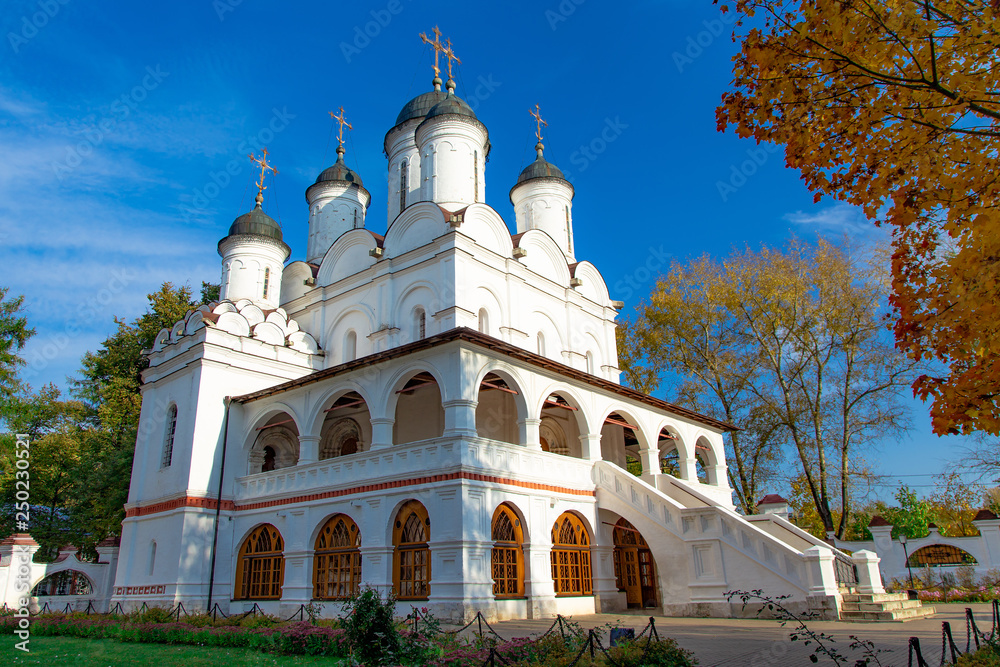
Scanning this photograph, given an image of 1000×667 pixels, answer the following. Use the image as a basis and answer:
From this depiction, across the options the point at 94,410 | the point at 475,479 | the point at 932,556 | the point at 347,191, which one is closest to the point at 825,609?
the point at 475,479

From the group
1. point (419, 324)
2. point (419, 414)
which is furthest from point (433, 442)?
point (419, 324)

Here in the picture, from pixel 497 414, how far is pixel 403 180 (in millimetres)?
9270

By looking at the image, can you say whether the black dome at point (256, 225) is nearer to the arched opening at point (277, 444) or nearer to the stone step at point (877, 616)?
the arched opening at point (277, 444)

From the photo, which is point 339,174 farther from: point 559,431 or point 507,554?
point 507,554

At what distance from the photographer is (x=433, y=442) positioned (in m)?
13.8

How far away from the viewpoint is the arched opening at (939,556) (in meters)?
21.0

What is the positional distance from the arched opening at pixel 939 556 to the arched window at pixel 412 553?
16541 millimetres

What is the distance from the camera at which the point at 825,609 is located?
39.8 ft

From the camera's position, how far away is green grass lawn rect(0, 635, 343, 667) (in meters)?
9.16

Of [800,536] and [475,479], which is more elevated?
[475,479]

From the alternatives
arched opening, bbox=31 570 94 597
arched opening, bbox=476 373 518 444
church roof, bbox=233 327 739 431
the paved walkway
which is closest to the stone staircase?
the paved walkway

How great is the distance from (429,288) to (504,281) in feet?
7.55

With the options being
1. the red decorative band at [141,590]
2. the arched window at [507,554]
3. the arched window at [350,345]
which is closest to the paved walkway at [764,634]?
the arched window at [507,554]

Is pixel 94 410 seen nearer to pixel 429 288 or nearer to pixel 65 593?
pixel 65 593
